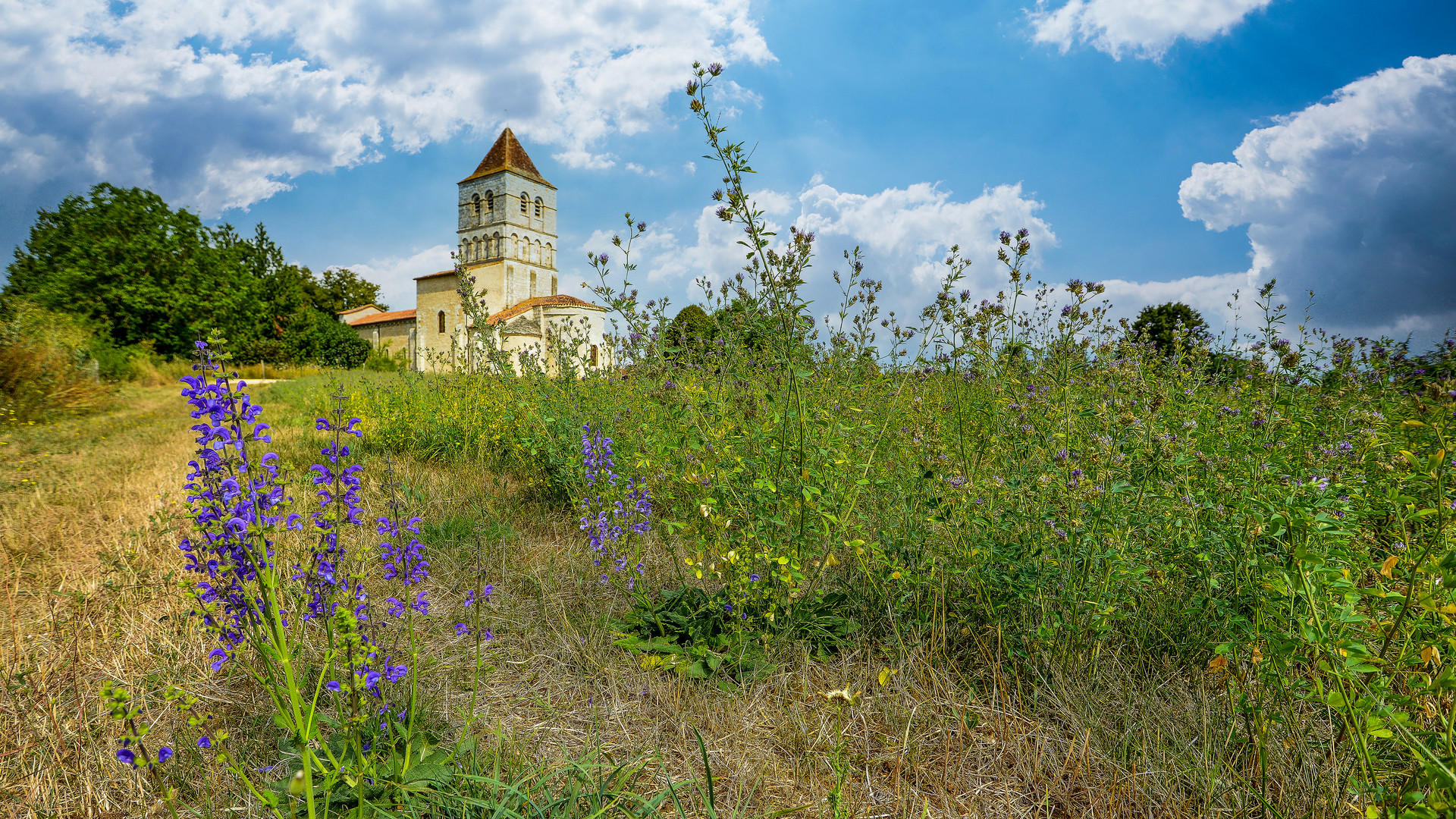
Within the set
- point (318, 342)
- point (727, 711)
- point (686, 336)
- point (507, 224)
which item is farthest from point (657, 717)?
point (507, 224)

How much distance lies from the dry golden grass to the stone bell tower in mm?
43070

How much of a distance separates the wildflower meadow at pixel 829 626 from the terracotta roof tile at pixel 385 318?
154ft

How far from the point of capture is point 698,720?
219 cm

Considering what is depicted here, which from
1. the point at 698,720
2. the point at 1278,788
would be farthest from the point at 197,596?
the point at 1278,788

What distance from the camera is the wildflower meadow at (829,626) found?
1.60 metres

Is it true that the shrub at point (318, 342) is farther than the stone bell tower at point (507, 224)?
No

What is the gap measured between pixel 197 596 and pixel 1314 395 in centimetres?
545

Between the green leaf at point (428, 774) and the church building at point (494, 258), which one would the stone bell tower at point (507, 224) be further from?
the green leaf at point (428, 774)

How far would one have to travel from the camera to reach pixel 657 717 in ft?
7.33

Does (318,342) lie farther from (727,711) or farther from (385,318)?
(727,711)

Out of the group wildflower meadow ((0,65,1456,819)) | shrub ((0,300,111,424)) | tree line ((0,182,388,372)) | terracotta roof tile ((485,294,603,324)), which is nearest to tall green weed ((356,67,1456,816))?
wildflower meadow ((0,65,1456,819))

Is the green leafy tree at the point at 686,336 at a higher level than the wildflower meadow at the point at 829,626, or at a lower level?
higher

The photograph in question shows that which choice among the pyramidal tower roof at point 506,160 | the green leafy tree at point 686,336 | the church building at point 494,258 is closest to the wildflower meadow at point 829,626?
the green leafy tree at point 686,336

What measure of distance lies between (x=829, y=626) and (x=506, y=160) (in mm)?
48901
